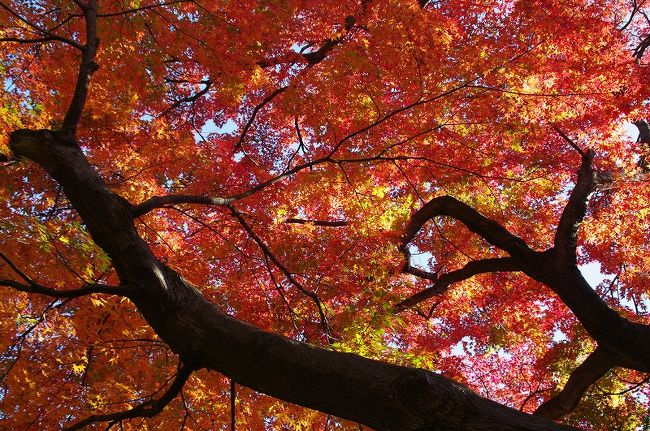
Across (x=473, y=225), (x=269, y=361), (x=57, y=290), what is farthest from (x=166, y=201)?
(x=473, y=225)

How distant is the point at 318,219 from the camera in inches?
429

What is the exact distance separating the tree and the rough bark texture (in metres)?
0.02

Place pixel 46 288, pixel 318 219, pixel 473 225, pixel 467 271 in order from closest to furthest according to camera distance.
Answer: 1. pixel 46 288
2. pixel 473 225
3. pixel 467 271
4. pixel 318 219

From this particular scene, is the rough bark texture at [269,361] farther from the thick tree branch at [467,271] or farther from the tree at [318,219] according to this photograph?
the thick tree branch at [467,271]

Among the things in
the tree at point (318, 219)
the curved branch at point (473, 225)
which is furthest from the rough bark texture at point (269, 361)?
the curved branch at point (473, 225)

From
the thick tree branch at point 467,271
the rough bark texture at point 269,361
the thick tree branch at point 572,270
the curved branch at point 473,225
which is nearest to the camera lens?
the rough bark texture at point 269,361

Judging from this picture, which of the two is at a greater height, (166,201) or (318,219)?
(318,219)

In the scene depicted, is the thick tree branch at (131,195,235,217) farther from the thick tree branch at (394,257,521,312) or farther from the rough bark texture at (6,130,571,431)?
the thick tree branch at (394,257,521,312)

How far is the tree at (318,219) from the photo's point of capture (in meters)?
3.66

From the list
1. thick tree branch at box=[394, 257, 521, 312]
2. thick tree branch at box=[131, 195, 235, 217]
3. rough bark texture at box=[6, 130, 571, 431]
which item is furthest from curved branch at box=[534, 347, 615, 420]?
thick tree branch at box=[131, 195, 235, 217]

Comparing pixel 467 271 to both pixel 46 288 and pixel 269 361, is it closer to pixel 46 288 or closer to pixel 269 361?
pixel 269 361

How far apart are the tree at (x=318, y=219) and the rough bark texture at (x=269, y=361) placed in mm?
17

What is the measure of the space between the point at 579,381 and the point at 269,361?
5.36m

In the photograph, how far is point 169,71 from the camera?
10.8m
